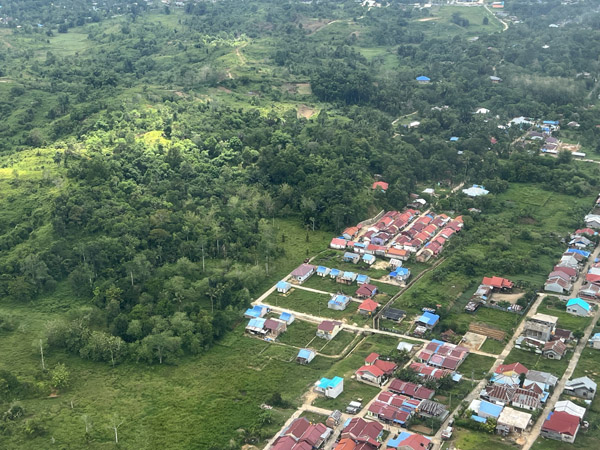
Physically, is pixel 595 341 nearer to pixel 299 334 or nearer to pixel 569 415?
pixel 569 415

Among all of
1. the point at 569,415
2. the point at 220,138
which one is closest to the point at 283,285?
the point at 569,415

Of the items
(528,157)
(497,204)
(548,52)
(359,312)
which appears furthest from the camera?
(548,52)

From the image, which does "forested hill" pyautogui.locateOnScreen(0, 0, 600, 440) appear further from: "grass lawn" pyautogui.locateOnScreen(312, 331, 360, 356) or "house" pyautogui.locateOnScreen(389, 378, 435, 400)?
"house" pyautogui.locateOnScreen(389, 378, 435, 400)

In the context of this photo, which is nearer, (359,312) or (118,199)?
(359,312)

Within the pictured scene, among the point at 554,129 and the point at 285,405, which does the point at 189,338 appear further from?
the point at 554,129

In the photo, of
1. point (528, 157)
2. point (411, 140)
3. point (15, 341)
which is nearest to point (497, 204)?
point (528, 157)

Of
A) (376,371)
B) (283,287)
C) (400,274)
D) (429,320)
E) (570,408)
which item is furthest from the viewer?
(400,274)

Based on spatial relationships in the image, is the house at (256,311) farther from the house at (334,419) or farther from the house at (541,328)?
the house at (541,328)

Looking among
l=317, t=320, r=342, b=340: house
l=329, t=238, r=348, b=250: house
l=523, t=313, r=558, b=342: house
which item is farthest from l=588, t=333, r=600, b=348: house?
l=329, t=238, r=348, b=250: house
